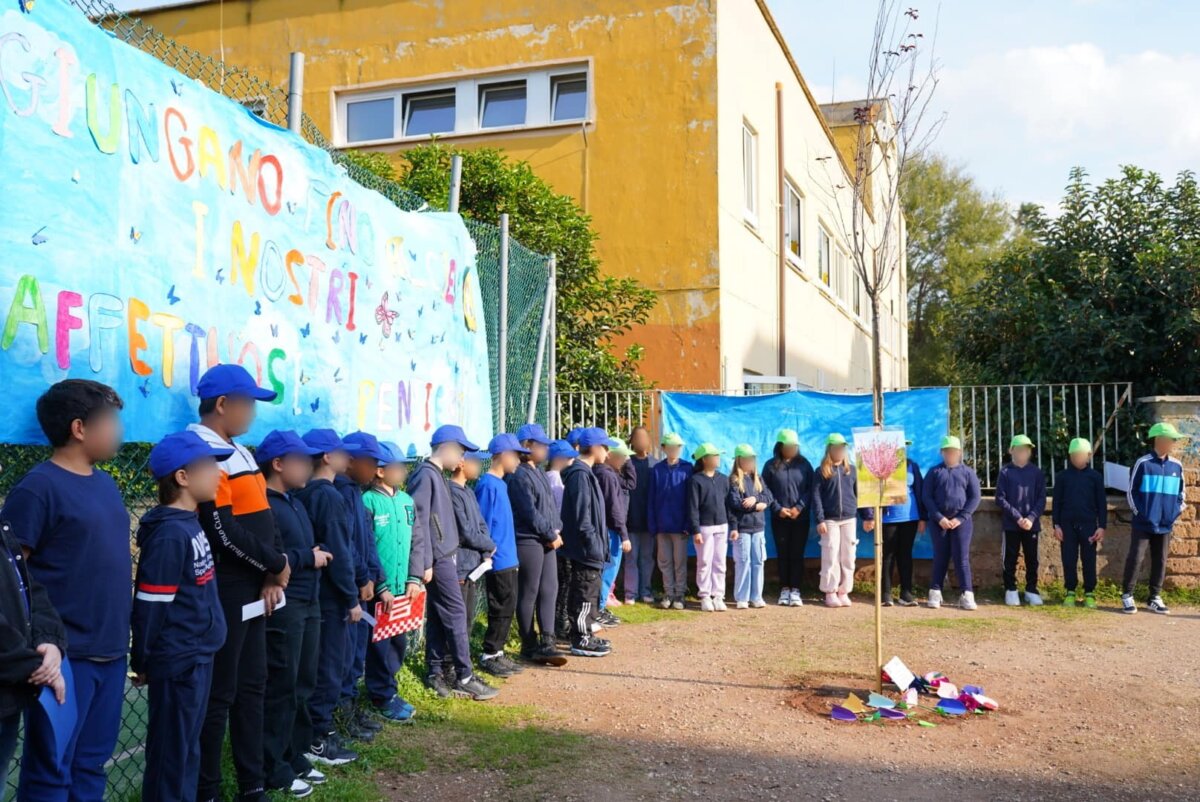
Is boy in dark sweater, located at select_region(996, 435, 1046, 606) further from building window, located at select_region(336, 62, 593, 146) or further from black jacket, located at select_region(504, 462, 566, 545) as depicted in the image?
building window, located at select_region(336, 62, 593, 146)

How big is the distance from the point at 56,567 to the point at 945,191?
4259cm

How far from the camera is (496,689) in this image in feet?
24.3

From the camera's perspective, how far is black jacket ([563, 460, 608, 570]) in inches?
343

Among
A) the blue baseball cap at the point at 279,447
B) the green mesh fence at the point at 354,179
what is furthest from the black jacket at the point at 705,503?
the blue baseball cap at the point at 279,447

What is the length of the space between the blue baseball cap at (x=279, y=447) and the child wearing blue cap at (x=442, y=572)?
1732 millimetres

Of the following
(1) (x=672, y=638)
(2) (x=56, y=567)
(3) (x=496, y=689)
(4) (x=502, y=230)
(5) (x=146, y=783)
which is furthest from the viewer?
(1) (x=672, y=638)

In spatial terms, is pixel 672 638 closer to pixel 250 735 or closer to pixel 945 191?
pixel 250 735

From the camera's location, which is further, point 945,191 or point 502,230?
point 945,191

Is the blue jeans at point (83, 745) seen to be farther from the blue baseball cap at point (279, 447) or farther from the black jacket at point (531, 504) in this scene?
the black jacket at point (531, 504)

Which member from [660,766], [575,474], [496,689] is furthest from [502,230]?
[660,766]

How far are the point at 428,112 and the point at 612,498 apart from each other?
8003 millimetres

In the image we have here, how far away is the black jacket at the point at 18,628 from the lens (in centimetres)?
304

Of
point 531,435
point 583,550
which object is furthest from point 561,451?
point 583,550

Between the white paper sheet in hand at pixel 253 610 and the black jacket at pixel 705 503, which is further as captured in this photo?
the black jacket at pixel 705 503
